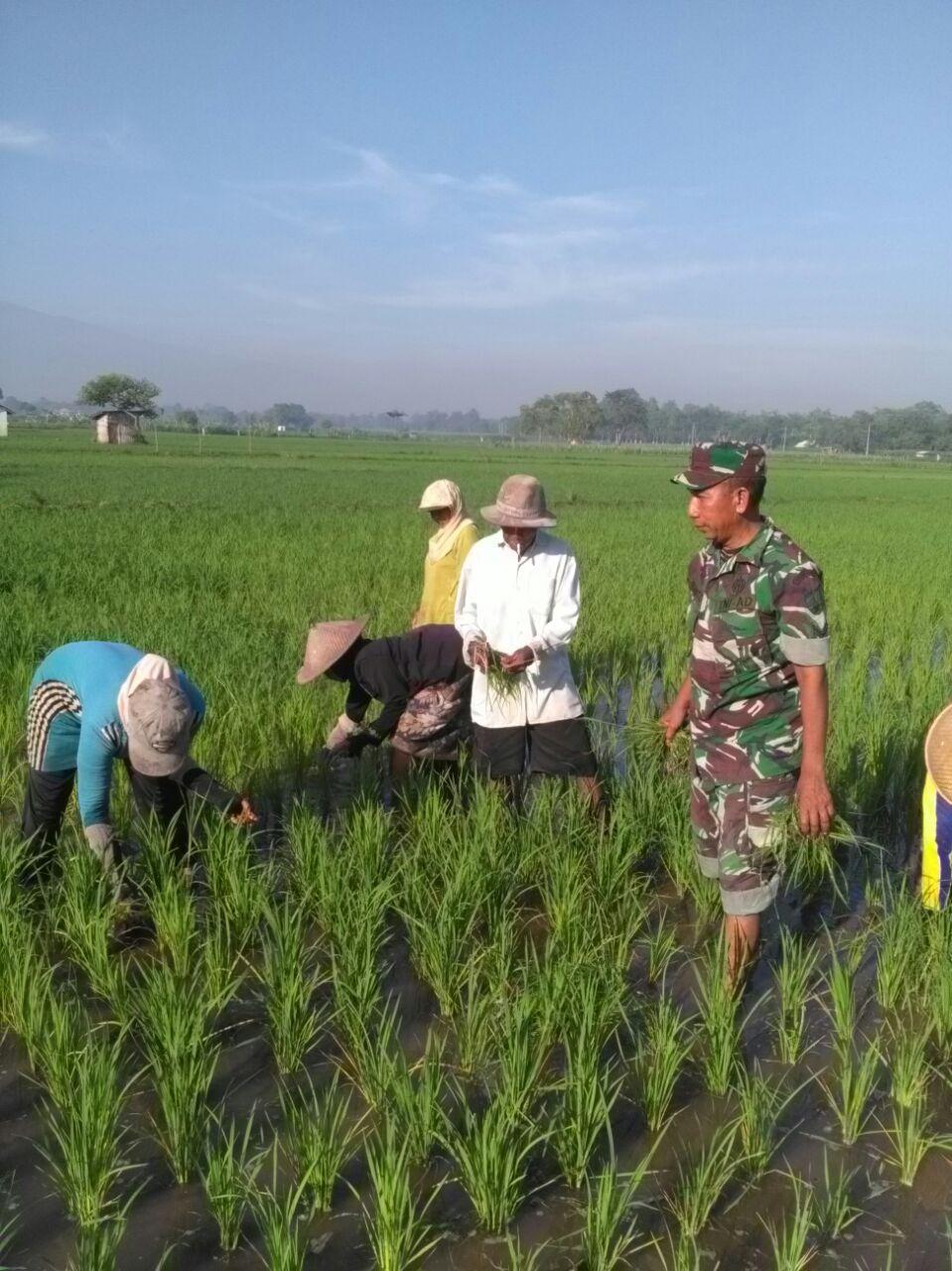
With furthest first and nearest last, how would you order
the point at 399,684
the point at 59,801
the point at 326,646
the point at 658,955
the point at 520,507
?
the point at 399,684
the point at 326,646
the point at 520,507
the point at 59,801
the point at 658,955

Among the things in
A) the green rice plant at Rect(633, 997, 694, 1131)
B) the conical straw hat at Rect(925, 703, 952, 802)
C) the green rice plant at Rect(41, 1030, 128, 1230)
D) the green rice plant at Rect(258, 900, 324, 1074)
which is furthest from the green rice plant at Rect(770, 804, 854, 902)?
the green rice plant at Rect(41, 1030, 128, 1230)

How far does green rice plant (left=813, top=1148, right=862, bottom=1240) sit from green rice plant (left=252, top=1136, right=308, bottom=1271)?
3.13 feet

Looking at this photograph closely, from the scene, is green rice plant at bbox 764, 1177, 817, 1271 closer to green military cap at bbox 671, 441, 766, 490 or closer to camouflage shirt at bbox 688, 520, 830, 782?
camouflage shirt at bbox 688, 520, 830, 782

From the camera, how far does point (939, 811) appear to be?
2.91 m

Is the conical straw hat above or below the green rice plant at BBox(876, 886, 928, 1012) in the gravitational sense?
above

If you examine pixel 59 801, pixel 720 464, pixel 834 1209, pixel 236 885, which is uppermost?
pixel 720 464

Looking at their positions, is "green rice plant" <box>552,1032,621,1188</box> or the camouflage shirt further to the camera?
the camouflage shirt

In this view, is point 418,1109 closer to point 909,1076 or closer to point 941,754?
point 909,1076

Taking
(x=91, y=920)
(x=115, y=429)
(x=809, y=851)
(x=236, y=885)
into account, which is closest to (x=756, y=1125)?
(x=809, y=851)

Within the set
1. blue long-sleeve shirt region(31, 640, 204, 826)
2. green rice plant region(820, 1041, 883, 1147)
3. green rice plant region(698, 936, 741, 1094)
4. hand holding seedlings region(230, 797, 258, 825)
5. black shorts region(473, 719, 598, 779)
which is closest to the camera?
green rice plant region(820, 1041, 883, 1147)

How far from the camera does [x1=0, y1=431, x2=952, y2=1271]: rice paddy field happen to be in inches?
77.4

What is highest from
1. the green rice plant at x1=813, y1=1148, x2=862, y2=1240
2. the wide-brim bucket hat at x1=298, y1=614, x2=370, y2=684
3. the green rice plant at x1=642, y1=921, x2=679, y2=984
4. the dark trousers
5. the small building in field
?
the small building in field

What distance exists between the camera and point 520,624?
354cm

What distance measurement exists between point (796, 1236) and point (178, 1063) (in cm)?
119
